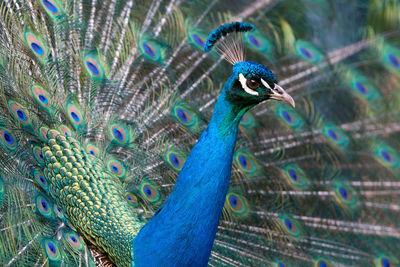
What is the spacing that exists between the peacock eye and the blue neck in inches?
2.0

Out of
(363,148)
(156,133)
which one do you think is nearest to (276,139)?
(363,148)

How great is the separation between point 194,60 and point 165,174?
445 millimetres

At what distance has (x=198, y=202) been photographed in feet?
4.66

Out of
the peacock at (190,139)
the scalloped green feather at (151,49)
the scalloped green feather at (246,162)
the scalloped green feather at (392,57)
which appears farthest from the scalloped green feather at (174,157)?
the scalloped green feather at (392,57)

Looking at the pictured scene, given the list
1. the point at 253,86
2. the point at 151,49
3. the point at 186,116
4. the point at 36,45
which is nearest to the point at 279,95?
the point at 253,86

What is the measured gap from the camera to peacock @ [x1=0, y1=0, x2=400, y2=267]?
147 cm

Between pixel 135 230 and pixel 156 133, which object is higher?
pixel 156 133

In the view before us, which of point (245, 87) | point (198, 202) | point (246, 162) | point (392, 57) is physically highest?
point (392, 57)

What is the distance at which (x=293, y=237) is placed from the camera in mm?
1990

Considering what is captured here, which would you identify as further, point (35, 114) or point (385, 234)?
point (385, 234)

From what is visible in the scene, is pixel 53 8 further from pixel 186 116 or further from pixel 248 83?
pixel 248 83

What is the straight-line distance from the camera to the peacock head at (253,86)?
4.35 ft

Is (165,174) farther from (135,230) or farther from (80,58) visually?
(80,58)

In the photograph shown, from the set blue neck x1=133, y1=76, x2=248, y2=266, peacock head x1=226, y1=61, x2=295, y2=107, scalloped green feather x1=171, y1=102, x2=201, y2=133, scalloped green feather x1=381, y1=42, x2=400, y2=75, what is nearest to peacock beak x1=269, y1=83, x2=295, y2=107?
peacock head x1=226, y1=61, x2=295, y2=107
